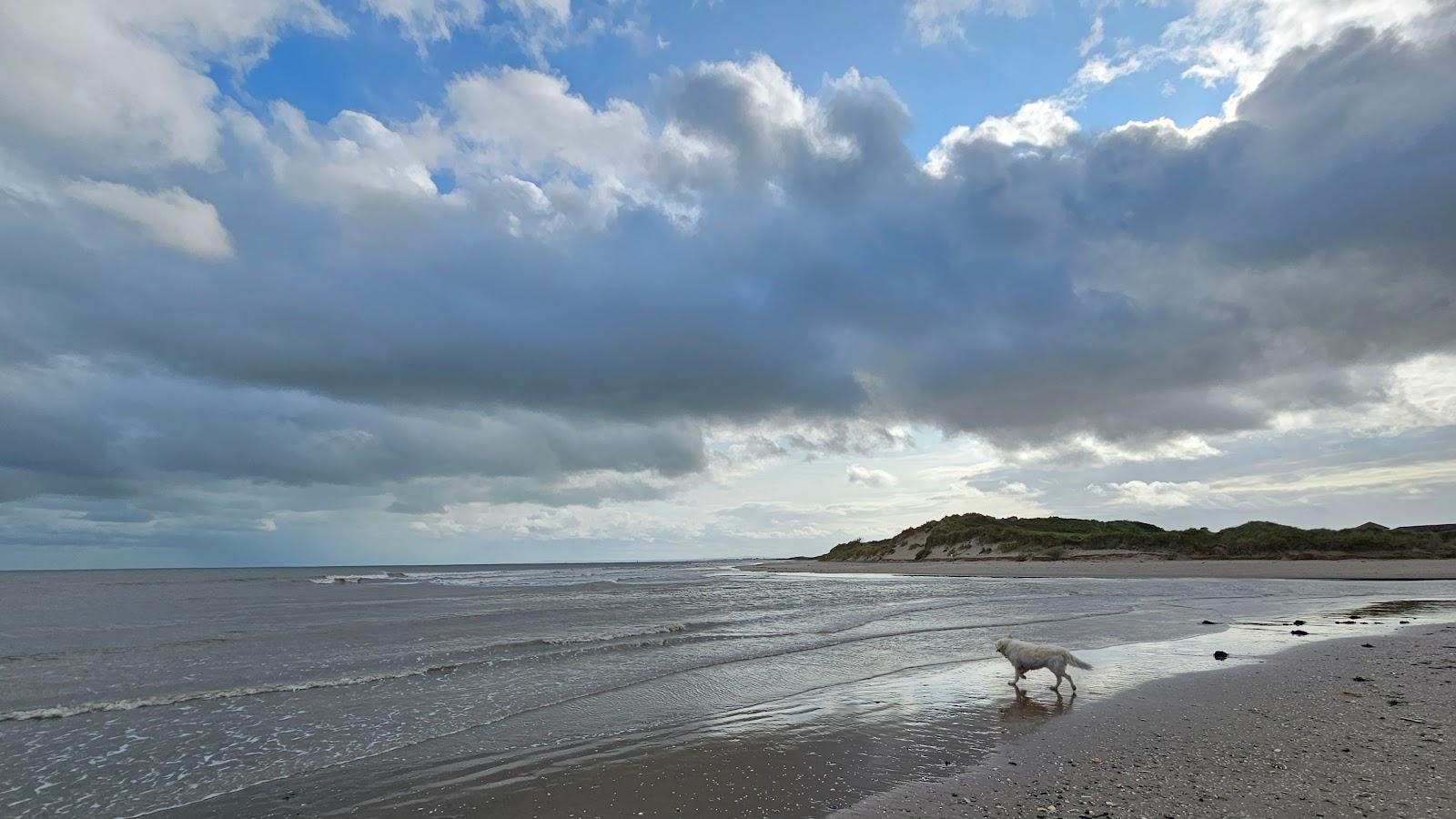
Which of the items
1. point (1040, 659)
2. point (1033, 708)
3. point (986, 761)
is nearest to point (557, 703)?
point (986, 761)

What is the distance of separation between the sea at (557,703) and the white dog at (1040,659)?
1.51 feet

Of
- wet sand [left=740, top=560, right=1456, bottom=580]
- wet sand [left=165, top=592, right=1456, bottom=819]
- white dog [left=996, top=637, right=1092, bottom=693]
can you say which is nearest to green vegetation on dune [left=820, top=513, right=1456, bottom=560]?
wet sand [left=740, top=560, right=1456, bottom=580]

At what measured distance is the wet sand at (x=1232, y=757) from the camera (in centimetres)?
661

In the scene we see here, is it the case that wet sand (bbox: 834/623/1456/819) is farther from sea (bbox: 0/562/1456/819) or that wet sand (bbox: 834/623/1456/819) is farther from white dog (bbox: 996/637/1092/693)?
sea (bbox: 0/562/1456/819)

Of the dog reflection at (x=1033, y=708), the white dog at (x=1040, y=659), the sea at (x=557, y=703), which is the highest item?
the white dog at (x=1040, y=659)

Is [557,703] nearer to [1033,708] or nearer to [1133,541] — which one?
[1033,708]

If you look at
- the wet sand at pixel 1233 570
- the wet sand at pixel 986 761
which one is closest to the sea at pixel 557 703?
the wet sand at pixel 986 761

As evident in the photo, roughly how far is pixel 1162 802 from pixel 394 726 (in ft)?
37.0

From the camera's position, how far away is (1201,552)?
69688mm

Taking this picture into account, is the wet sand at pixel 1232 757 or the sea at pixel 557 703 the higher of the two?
the wet sand at pixel 1232 757

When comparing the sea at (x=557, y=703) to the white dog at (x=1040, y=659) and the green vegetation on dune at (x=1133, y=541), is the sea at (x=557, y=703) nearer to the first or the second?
the white dog at (x=1040, y=659)

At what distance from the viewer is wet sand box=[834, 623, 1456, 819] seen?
21.7 ft

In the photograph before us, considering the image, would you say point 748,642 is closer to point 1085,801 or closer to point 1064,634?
point 1064,634

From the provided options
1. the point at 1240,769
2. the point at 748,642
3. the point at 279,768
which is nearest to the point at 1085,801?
the point at 1240,769
